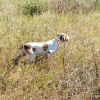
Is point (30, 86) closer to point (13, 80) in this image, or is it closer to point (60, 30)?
point (13, 80)

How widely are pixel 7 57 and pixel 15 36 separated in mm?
840

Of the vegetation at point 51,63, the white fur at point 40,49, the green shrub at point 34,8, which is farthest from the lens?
the green shrub at point 34,8

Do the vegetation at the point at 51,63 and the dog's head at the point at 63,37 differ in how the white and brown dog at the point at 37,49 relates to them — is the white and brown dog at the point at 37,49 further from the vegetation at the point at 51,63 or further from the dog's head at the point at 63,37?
the vegetation at the point at 51,63

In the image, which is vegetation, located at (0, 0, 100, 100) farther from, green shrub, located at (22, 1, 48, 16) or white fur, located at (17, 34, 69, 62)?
white fur, located at (17, 34, 69, 62)

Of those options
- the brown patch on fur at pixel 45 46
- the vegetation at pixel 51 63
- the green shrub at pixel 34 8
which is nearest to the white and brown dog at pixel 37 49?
the brown patch on fur at pixel 45 46

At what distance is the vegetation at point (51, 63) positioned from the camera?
1.84 metres

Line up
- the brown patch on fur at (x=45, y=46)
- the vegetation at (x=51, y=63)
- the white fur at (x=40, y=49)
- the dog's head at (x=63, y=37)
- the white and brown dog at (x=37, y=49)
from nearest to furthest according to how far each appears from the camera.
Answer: the vegetation at (x=51, y=63) < the white and brown dog at (x=37, y=49) < the white fur at (x=40, y=49) < the brown patch on fur at (x=45, y=46) < the dog's head at (x=63, y=37)

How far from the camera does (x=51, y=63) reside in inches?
92.1

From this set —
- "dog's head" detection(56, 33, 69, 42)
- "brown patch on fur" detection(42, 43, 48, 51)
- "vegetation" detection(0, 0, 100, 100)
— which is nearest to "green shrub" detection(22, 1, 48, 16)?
"vegetation" detection(0, 0, 100, 100)

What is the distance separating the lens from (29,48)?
8.83 feet

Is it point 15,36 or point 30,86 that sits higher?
point 15,36

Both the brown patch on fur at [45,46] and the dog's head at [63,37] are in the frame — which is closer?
the brown patch on fur at [45,46]

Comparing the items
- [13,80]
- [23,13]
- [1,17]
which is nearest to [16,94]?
[13,80]

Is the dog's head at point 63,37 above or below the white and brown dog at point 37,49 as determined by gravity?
above
